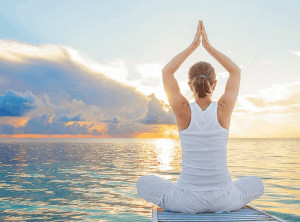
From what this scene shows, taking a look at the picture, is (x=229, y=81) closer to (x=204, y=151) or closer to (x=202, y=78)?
(x=202, y=78)

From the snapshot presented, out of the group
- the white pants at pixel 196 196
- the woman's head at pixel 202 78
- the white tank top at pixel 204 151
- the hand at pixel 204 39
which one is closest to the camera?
the woman's head at pixel 202 78

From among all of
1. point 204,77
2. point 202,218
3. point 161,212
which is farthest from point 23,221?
point 204,77

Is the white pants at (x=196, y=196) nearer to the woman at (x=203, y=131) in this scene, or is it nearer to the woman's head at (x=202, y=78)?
A: the woman at (x=203, y=131)

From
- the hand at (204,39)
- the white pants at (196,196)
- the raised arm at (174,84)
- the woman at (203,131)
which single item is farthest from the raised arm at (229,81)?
the white pants at (196,196)

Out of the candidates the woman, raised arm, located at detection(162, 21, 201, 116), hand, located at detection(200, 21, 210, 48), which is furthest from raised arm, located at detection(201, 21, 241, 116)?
raised arm, located at detection(162, 21, 201, 116)

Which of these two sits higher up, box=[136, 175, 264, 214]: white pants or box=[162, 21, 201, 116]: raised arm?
box=[162, 21, 201, 116]: raised arm

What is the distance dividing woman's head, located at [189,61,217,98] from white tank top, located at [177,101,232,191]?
191mm

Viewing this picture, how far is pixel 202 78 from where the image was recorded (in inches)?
172

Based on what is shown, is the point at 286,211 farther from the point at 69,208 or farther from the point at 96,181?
the point at 96,181

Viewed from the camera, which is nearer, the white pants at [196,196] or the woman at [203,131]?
the woman at [203,131]

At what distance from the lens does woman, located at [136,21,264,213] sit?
4473 millimetres

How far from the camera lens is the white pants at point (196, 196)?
15.4 ft

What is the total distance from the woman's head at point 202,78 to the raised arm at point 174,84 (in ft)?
0.71

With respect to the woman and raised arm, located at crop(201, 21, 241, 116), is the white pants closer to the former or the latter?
the woman
